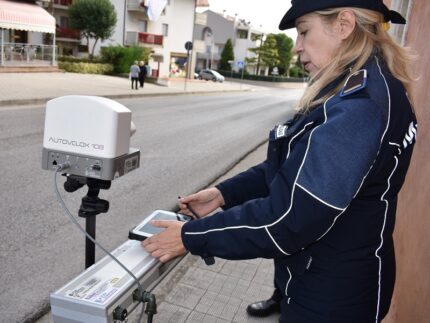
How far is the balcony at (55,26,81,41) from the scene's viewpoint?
3594 centimetres

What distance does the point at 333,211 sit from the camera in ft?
4.03

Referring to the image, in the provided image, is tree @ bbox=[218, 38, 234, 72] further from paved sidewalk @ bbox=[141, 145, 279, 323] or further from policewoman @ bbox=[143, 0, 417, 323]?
policewoman @ bbox=[143, 0, 417, 323]

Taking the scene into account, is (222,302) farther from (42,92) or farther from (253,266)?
(42,92)

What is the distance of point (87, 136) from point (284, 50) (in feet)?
228

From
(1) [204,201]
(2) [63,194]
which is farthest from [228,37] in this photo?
(1) [204,201]

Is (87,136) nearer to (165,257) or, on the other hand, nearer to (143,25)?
(165,257)

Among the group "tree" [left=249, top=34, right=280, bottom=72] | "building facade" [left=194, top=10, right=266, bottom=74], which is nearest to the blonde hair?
"tree" [left=249, top=34, right=280, bottom=72]

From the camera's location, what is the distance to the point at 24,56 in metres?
23.8

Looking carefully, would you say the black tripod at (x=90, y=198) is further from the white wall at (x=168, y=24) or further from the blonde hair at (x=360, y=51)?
the white wall at (x=168, y=24)

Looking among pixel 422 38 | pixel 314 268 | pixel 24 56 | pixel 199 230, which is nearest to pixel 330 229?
pixel 314 268

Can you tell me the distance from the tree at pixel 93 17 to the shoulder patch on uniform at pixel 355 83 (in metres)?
33.3

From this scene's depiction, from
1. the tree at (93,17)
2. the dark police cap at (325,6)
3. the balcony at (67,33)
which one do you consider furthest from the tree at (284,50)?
the dark police cap at (325,6)

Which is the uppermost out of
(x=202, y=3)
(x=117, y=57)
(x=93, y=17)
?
(x=202, y=3)

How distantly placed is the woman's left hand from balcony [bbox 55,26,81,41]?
37.5m
